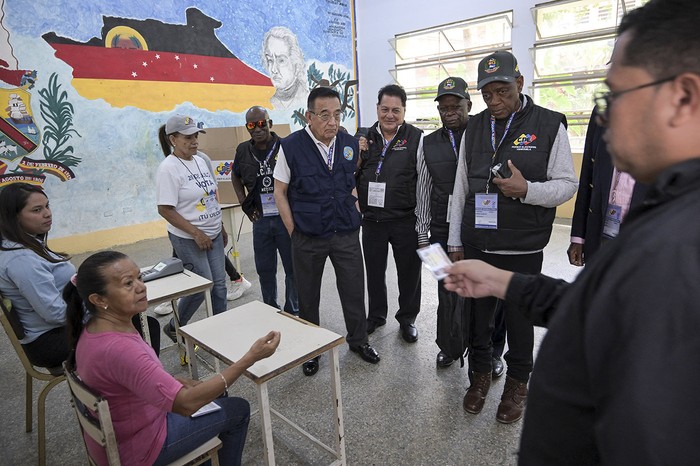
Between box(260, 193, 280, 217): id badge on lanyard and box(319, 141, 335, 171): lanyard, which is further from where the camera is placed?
box(260, 193, 280, 217): id badge on lanyard

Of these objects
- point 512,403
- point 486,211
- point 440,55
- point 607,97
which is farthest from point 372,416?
point 440,55

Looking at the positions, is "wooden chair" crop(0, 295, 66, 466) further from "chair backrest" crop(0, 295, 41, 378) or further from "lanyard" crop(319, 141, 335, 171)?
"lanyard" crop(319, 141, 335, 171)

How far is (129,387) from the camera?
1.32 meters

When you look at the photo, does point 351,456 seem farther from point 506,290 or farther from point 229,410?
point 506,290

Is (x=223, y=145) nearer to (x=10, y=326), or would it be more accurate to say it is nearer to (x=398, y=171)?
(x=398, y=171)

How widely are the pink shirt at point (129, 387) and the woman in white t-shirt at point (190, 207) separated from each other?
1.40 m

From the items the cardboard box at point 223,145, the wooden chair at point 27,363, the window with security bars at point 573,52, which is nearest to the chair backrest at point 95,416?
the wooden chair at point 27,363

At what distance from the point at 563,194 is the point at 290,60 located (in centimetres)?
671

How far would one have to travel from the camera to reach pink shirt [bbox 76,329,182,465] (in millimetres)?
1308

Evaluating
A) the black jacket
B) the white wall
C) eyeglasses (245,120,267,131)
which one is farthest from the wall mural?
the black jacket

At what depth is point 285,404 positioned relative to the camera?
2.41 meters

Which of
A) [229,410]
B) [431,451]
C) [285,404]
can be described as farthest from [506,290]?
[285,404]

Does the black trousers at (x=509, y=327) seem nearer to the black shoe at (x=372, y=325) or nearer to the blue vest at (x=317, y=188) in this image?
the blue vest at (x=317, y=188)

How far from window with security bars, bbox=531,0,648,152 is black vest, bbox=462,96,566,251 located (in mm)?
4365
